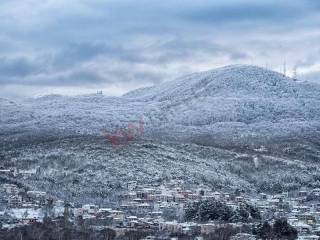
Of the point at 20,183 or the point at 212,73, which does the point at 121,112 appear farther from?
the point at 20,183

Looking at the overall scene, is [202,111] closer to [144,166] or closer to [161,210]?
[144,166]

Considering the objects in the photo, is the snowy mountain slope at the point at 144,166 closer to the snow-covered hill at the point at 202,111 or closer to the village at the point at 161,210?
the village at the point at 161,210

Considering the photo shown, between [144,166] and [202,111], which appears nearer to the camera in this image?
[144,166]

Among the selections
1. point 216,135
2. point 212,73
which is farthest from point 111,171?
point 212,73

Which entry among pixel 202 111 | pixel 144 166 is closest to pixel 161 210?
pixel 144 166

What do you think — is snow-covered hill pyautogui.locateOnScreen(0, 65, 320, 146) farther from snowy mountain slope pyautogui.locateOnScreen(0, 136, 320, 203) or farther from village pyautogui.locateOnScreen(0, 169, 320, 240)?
village pyautogui.locateOnScreen(0, 169, 320, 240)

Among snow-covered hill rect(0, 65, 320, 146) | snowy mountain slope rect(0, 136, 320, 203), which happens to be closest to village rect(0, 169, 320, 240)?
snowy mountain slope rect(0, 136, 320, 203)

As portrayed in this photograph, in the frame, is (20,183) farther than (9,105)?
No
